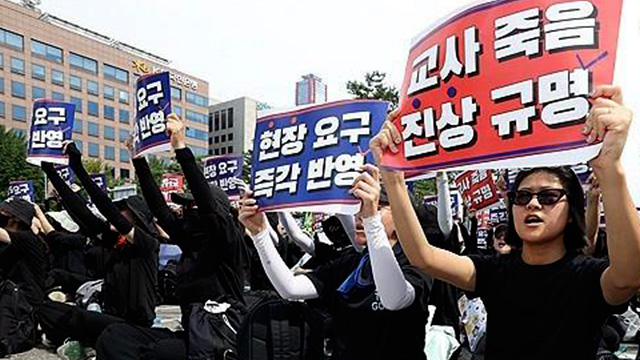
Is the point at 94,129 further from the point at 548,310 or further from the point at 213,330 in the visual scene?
the point at 548,310

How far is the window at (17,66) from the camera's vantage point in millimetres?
55631

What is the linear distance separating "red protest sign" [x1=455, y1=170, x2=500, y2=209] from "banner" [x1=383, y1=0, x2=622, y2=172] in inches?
131

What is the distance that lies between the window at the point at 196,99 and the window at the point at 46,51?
1721 cm

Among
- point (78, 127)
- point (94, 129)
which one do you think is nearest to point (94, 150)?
point (94, 129)

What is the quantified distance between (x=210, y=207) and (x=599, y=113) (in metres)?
2.60

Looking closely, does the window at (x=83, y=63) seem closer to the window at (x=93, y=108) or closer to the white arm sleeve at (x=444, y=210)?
the window at (x=93, y=108)

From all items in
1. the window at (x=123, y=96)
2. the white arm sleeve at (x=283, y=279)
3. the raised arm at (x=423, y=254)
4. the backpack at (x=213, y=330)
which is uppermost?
the window at (x=123, y=96)

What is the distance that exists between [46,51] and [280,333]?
210 feet

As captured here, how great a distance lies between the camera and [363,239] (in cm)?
282

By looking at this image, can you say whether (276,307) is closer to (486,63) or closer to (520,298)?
(520,298)

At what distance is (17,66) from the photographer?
56.1m

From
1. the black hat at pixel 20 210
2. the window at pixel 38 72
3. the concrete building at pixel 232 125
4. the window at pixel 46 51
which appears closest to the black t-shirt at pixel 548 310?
the black hat at pixel 20 210

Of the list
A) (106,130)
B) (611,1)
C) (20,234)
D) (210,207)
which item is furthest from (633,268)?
(106,130)

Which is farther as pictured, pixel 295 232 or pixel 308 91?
pixel 308 91
